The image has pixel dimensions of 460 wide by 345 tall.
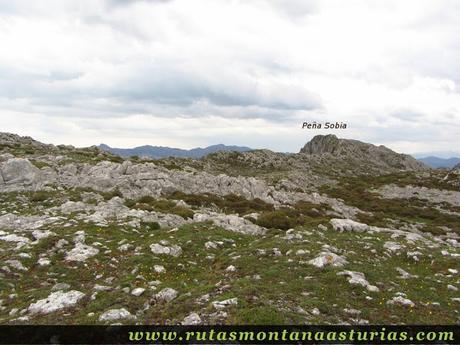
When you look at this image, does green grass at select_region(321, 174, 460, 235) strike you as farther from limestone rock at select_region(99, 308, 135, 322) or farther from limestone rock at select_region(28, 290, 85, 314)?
limestone rock at select_region(28, 290, 85, 314)

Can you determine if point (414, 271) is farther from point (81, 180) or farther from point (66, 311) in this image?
point (81, 180)

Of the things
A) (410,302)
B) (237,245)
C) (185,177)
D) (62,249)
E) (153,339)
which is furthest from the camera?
(185,177)

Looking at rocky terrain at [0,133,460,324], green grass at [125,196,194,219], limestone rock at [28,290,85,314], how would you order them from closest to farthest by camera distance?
1. rocky terrain at [0,133,460,324]
2. limestone rock at [28,290,85,314]
3. green grass at [125,196,194,219]

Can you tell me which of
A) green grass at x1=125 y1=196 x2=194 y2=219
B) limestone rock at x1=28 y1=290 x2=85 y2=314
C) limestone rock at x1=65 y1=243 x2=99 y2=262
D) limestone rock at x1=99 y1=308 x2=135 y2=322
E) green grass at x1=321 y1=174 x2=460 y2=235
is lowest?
green grass at x1=321 y1=174 x2=460 y2=235

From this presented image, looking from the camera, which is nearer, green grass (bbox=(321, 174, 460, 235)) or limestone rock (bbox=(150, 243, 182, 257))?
limestone rock (bbox=(150, 243, 182, 257))

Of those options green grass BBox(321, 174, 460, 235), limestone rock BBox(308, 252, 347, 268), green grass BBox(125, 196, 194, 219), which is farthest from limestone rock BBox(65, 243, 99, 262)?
green grass BBox(321, 174, 460, 235)

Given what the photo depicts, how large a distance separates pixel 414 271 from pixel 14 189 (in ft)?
128

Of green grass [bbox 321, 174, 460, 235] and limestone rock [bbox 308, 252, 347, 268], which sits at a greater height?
limestone rock [bbox 308, 252, 347, 268]

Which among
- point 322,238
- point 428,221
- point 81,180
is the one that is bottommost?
point 428,221

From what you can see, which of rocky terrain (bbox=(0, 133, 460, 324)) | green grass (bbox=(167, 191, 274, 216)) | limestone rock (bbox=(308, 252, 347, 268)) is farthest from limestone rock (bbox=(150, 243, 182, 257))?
green grass (bbox=(167, 191, 274, 216))

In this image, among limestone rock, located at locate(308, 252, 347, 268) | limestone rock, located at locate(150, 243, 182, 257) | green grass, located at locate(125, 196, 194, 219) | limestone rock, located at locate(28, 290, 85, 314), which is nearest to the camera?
limestone rock, located at locate(28, 290, 85, 314)

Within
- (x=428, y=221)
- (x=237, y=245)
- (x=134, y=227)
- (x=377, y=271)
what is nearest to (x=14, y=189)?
(x=134, y=227)

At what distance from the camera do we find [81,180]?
1827 inches

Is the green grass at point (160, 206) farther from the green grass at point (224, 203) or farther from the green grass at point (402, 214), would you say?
the green grass at point (402, 214)
